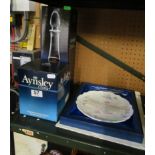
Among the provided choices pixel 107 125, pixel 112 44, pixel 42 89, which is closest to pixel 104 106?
pixel 107 125

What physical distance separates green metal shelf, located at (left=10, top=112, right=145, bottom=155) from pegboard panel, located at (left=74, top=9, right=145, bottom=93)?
19.0 inches

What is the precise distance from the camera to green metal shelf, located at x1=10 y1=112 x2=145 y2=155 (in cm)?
57

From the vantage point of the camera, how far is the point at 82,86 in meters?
0.90

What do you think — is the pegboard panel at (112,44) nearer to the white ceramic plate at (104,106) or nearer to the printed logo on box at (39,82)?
the white ceramic plate at (104,106)

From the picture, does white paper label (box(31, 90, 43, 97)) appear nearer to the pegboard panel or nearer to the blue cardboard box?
the blue cardboard box

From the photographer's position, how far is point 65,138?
2.00 feet

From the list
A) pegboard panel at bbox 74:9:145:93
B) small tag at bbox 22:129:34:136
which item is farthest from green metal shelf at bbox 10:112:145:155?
pegboard panel at bbox 74:9:145:93

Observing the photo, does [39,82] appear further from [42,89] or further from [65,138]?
[65,138]

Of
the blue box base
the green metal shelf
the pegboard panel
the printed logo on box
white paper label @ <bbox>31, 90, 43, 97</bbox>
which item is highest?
the pegboard panel

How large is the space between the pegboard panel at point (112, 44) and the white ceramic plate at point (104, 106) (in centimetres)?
23

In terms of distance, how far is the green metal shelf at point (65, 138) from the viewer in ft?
1.87

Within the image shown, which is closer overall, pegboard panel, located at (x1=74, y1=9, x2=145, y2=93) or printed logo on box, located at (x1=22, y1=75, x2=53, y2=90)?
printed logo on box, located at (x1=22, y1=75, x2=53, y2=90)

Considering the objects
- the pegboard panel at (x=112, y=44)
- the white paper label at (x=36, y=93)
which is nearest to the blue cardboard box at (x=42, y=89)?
the white paper label at (x=36, y=93)
